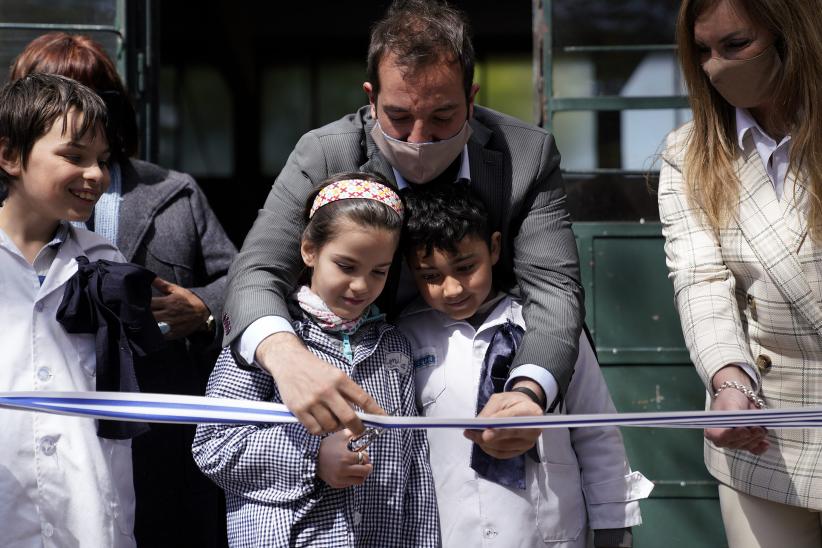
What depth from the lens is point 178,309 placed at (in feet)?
10.8

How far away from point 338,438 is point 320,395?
309 millimetres

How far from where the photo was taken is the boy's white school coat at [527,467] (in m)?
2.83

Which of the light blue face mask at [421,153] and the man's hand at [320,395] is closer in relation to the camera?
the man's hand at [320,395]

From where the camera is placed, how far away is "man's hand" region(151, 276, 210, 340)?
327 centimetres

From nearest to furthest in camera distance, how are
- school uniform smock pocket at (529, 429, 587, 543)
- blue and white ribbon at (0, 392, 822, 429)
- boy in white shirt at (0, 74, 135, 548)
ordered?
blue and white ribbon at (0, 392, 822, 429)
boy in white shirt at (0, 74, 135, 548)
school uniform smock pocket at (529, 429, 587, 543)

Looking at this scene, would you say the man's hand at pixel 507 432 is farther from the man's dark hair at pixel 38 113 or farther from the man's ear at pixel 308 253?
the man's dark hair at pixel 38 113

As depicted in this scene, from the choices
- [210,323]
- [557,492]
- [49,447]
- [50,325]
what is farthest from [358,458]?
[210,323]

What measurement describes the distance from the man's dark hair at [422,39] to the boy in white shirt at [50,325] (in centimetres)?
80

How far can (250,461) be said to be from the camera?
8.85 ft

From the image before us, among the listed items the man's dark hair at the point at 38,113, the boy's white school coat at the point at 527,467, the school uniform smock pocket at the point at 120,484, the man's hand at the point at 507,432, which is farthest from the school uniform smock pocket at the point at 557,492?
the man's dark hair at the point at 38,113

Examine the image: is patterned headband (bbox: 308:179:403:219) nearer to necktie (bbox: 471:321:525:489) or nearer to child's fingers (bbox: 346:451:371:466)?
necktie (bbox: 471:321:525:489)

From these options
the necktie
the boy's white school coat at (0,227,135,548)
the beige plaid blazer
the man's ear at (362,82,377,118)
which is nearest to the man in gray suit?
the man's ear at (362,82,377,118)

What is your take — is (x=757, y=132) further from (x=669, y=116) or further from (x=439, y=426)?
(x=669, y=116)

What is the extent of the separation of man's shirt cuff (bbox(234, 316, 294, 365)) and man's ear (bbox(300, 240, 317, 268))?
0.90ft
